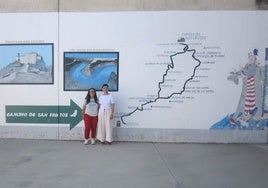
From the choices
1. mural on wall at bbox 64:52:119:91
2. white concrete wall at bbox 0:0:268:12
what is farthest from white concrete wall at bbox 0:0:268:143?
mural on wall at bbox 64:52:119:91

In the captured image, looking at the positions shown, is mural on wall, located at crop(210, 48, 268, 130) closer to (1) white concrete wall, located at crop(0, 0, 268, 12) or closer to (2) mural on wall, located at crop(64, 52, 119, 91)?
(1) white concrete wall, located at crop(0, 0, 268, 12)

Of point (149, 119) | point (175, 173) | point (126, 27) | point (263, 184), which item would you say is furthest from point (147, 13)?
point (263, 184)

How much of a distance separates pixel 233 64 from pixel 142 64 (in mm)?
2483

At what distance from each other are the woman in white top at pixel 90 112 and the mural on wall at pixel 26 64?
4.09 feet

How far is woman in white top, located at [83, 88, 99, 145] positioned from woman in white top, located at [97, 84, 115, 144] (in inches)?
5.3

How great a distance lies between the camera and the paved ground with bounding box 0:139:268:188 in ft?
24.4

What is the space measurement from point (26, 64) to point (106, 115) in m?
2.76

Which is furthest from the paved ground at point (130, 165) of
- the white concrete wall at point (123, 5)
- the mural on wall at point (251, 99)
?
the white concrete wall at point (123, 5)

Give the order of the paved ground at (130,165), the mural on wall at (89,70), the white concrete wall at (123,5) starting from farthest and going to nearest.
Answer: the mural on wall at (89,70) < the white concrete wall at (123,5) < the paved ground at (130,165)

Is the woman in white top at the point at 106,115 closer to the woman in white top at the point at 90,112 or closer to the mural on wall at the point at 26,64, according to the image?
the woman in white top at the point at 90,112

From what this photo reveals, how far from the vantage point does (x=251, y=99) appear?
36.6 ft

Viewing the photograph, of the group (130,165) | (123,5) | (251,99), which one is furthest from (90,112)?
(251,99)

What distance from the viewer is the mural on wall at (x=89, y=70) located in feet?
36.9

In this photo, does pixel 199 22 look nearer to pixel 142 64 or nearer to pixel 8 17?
pixel 142 64
